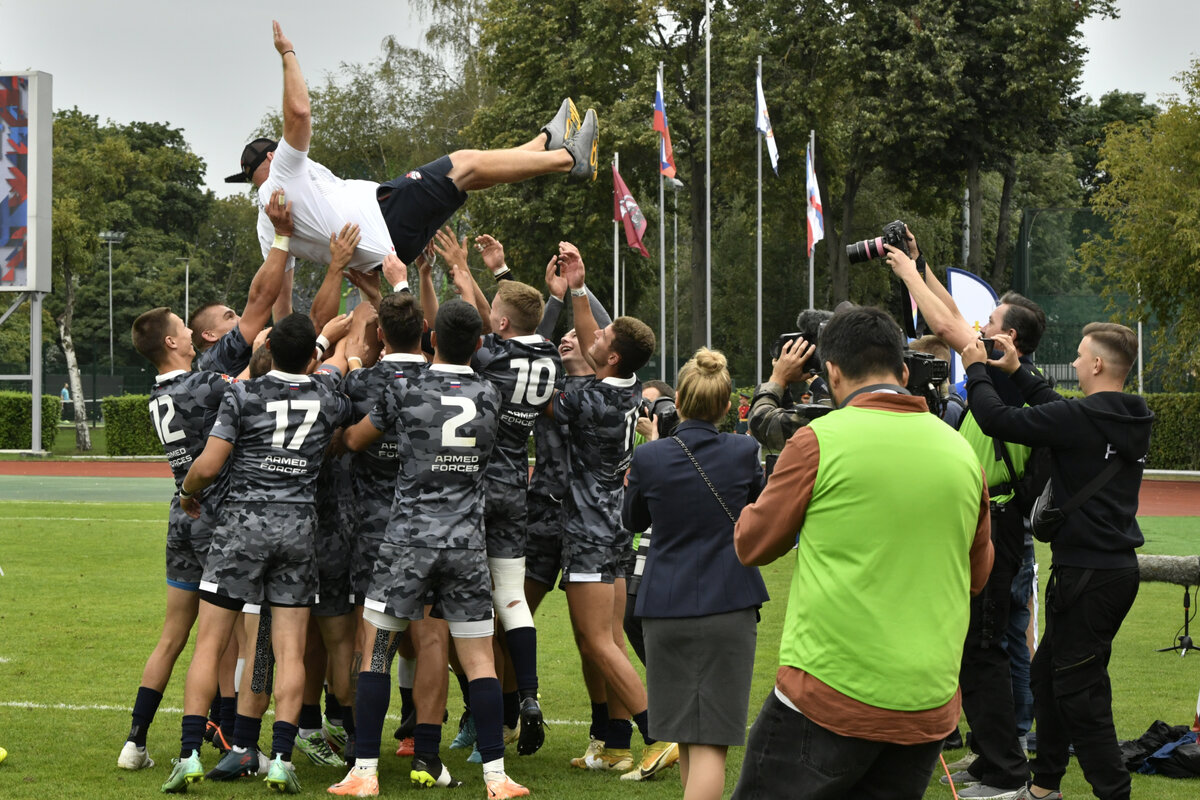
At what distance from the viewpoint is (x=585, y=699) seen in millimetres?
8281

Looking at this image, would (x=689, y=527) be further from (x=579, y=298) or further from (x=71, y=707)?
(x=71, y=707)

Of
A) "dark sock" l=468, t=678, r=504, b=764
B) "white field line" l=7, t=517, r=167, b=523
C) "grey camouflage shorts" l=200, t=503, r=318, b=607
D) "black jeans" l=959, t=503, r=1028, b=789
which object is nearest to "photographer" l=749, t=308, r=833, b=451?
"black jeans" l=959, t=503, r=1028, b=789

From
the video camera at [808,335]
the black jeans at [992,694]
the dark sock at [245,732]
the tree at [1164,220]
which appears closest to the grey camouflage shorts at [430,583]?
the dark sock at [245,732]

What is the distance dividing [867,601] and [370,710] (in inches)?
122

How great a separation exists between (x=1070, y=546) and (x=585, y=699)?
370 centimetres

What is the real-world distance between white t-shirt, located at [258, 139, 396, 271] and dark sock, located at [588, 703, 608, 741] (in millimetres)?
2761

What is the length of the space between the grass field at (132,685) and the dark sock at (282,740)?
0.70ft

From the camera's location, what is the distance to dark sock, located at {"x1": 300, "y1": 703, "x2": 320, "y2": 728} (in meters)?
6.63

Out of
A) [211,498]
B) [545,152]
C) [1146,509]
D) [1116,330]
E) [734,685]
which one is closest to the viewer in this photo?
[734,685]

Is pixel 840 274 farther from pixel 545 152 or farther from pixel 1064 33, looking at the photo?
pixel 545 152

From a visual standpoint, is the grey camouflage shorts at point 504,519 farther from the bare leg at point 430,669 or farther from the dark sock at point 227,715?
the dark sock at point 227,715

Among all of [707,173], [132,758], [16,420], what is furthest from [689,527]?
[16,420]

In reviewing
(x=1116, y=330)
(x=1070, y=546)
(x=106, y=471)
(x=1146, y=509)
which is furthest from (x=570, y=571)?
(x=106, y=471)

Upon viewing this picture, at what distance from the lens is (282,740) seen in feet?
19.3
